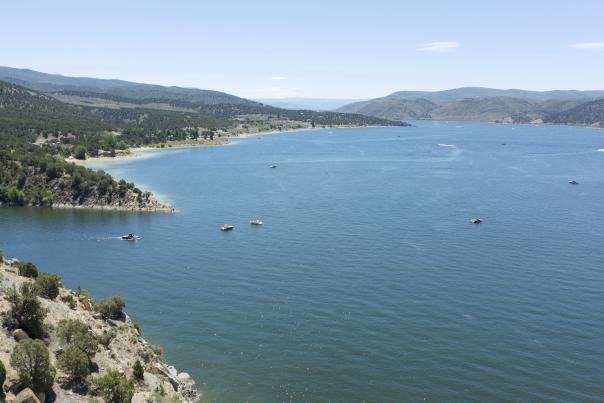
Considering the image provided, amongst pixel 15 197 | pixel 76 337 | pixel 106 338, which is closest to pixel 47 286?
pixel 106 338

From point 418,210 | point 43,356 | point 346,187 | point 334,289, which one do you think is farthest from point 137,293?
point 346,187

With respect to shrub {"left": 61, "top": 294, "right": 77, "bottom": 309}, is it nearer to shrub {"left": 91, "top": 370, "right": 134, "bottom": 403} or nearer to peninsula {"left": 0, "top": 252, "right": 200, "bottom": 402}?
peninsula {"left": 0, "top": 252, "right": 200, "bottom": 402}

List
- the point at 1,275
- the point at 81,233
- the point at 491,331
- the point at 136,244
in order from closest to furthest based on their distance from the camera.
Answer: the point at 1,275 < the point at 491,331 < the point at 136,244 < the point at 81,233

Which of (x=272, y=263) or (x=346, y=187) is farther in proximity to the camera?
(x=346, y=187)

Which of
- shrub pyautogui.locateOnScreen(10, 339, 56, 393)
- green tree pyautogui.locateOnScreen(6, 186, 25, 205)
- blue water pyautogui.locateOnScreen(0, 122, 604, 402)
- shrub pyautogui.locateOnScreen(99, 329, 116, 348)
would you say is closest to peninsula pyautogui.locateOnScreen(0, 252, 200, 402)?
shrub pyautogui.locateOnScreen(10, 339, 56, 393)

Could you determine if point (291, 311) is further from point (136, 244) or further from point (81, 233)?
point (81, 233)

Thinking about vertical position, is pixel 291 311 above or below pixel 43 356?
below
